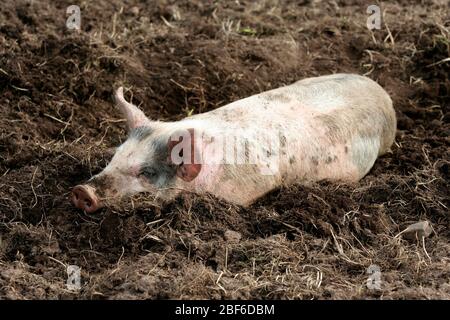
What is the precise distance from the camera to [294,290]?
15.9 feet

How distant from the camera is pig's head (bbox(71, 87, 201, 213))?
5652 mm

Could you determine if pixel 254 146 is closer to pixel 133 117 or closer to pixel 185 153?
pixel 185 153

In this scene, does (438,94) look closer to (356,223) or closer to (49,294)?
(356,223)

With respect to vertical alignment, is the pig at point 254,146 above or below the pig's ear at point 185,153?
below

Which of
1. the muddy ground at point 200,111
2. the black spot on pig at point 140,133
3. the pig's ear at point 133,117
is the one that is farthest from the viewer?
the pig's ear at point 133,117

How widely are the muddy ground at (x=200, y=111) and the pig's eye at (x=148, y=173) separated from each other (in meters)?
0.27

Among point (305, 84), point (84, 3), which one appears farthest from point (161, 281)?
point (84, 3)

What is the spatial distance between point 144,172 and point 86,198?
43 cm

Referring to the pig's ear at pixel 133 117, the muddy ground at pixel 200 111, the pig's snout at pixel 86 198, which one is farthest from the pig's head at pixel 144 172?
the pig's ear at pixel 133 117

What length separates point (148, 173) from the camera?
5.84 m

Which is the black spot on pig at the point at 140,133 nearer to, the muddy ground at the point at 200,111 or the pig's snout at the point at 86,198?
the muddy ground at the point at 200,111

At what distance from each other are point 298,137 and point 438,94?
2199 millimetres

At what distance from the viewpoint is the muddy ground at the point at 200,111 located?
509 cm

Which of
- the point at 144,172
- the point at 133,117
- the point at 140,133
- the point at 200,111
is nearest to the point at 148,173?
the point at 144,172
